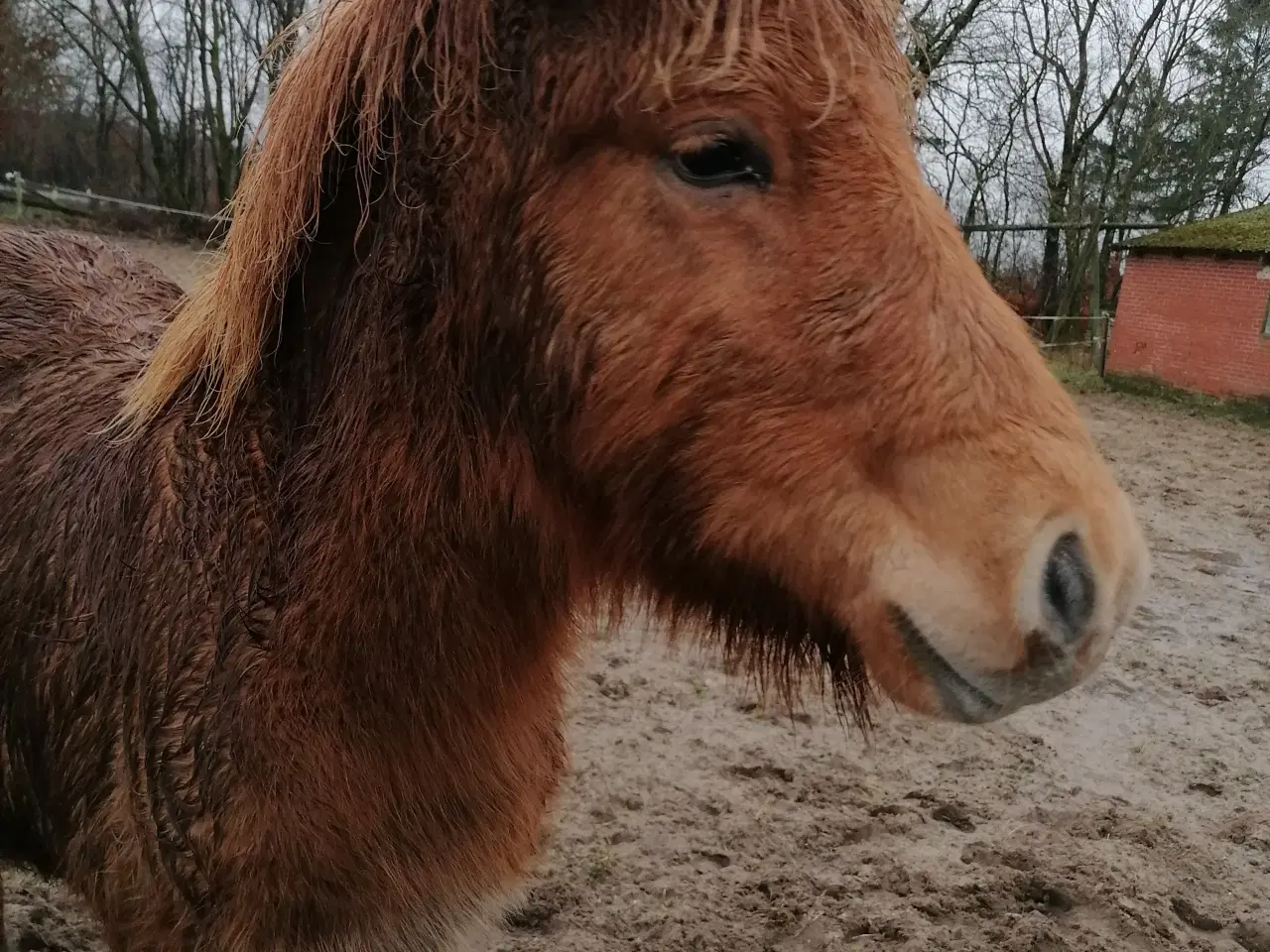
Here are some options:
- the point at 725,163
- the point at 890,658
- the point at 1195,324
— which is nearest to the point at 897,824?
the point at 890,658

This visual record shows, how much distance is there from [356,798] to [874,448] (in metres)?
1.04

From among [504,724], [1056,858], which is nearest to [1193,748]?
[1056,858]

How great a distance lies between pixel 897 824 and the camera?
3455mm

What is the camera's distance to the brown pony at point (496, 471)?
1.17 m

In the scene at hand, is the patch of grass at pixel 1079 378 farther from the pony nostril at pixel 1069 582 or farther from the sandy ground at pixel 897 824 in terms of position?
the pony nostril at pixel 1069 582

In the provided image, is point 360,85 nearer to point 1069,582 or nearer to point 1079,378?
point 1069,582

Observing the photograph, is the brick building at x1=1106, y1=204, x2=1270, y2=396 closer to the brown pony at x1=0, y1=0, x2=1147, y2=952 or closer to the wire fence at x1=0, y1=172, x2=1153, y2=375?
the wire fence at x1=0, y1=172, x2=1153, y2=375

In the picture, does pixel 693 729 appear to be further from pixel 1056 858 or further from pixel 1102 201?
pixel 1102 201

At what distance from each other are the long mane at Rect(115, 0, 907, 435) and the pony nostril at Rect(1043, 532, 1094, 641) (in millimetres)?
655

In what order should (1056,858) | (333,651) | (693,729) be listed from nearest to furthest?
(333,651), (1056,858), (693,729)

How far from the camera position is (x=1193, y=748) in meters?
4.21

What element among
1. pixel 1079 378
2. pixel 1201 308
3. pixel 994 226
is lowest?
pixel 1079 378

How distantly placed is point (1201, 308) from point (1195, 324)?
1.04 feet

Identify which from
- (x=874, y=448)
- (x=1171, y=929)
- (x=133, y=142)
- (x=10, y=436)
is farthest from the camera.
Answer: (x=133, y=142)
